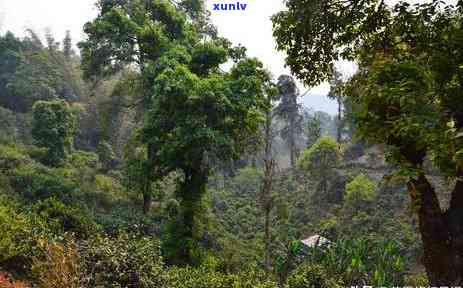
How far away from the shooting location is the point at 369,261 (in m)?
23.6

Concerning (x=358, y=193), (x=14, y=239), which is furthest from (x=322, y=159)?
(x=14, y=239)

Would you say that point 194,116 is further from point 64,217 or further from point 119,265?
point 119,265

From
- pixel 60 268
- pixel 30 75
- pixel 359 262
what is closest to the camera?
pixel 60 268

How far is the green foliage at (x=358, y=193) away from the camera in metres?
32.5

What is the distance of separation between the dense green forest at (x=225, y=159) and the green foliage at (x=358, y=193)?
0.44ft

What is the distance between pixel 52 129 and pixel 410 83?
Answer: 27377mm

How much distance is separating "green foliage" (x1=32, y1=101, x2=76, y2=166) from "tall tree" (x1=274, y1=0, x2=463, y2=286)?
24614 millimetres

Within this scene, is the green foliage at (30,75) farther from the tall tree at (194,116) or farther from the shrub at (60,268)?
the shrub at (60,268)

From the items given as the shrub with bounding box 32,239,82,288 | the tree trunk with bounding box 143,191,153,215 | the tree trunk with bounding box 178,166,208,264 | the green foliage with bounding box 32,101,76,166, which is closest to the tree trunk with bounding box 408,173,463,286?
the shrub with bounding box 32,239,82,288

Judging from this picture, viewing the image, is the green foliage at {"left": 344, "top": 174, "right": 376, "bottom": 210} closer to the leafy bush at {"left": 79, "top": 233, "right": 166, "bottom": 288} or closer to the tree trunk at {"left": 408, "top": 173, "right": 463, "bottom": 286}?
the leafy bush at {"left": 79, "top": 233, "right": 166, "bottom": 288}

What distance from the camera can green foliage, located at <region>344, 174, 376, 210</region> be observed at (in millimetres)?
32500

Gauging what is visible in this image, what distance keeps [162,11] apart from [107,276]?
63.2 ft

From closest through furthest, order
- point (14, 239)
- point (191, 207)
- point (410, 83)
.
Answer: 1. point (410, 83)
2. point (14, 239)
3. point (191, 207)

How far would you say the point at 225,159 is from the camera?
19.9 metres
